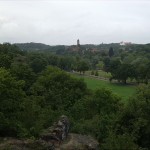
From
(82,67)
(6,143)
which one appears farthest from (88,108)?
(82,67)

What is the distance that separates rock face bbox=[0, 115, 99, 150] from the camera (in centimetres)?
2722

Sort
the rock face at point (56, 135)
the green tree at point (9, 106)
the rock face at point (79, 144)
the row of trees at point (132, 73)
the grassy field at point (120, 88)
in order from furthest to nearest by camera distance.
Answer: the row of trees at point (132, 73)
the grassy field at point (120, 88)
the green tree at point (9, 106)
the rock face at point (56, 135)
the rock face at point (79, 144)

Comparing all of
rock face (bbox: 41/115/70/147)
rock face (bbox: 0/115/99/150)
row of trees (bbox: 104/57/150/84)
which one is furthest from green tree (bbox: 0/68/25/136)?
row of trees (bbox: 104/57/150/84)

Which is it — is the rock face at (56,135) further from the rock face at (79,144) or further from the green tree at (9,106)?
the green tree at (9,106)

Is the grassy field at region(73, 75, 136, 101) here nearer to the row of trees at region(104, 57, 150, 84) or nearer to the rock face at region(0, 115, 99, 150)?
the row of trees at region(104, 57, 150, 84)

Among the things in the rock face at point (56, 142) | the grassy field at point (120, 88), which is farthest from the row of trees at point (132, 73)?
the rock face at point (56, 142)

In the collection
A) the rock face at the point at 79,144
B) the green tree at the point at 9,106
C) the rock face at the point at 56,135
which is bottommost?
the rock face at the point at 79,144

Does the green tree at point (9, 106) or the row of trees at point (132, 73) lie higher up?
the green tree at point (9, 106)

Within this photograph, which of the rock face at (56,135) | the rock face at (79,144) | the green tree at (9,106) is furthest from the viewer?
the green tree at (9,106)

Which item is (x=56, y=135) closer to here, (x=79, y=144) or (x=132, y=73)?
(x=79, y=144)

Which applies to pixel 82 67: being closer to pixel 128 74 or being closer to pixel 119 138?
pixel 128 74

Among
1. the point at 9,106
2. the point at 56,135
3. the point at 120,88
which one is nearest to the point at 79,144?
the point at 56,135

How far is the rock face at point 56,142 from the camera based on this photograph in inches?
A: 1072

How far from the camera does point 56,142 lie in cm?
2962
